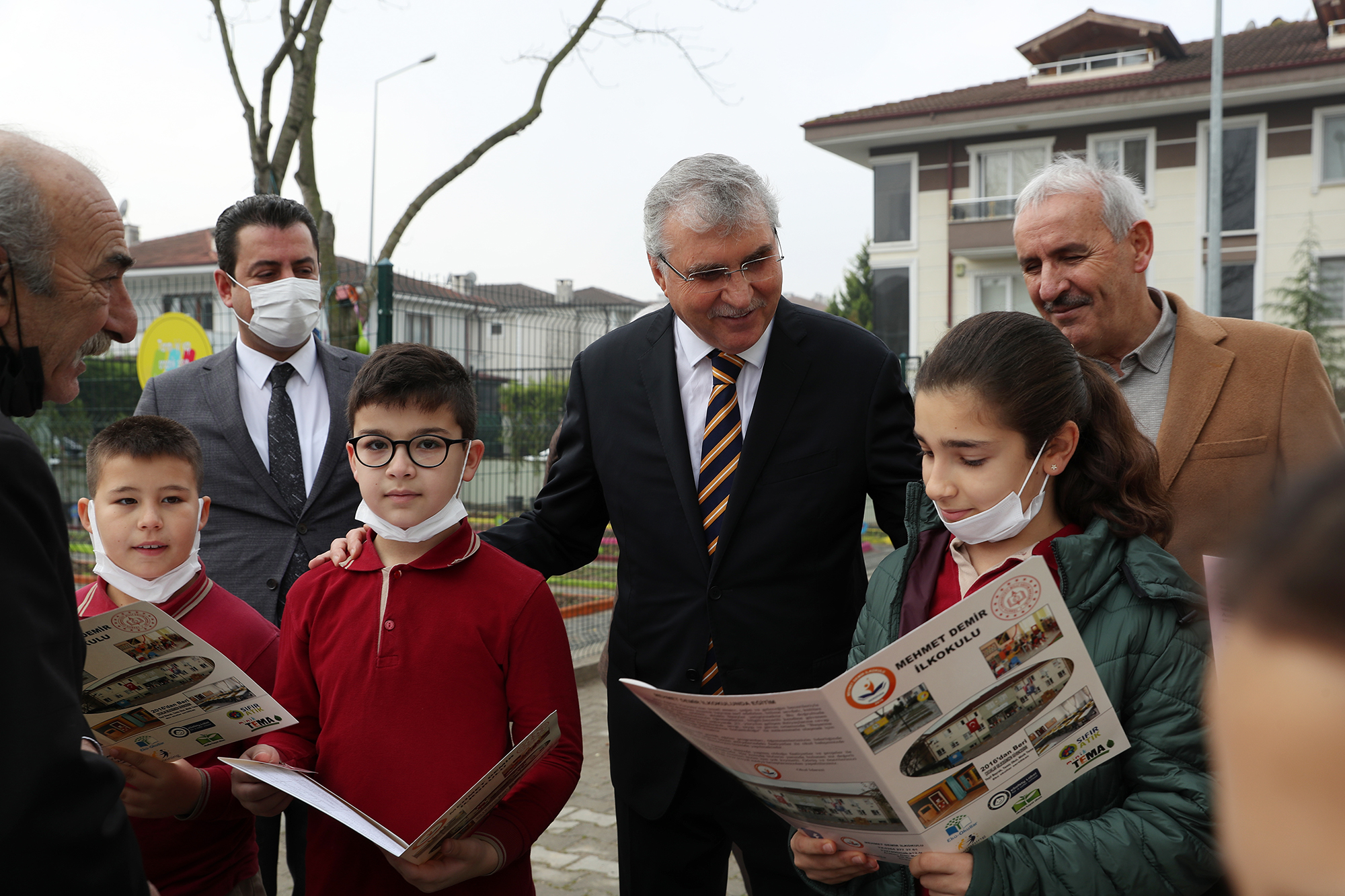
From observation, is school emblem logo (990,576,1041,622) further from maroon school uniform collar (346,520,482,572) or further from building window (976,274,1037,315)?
building window (976,274,1037,315)

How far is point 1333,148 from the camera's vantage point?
2336 cm

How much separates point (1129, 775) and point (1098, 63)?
29.0 meters

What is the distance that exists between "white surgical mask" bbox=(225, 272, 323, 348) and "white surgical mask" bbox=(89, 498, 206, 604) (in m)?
1.11

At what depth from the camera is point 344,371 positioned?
3818 mm

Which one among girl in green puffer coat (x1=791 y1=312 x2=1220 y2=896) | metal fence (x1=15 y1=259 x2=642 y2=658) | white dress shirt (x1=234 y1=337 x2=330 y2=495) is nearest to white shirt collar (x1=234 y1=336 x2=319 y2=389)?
white dress shirt (x1=234 y1=337 x2=330 y2=495)

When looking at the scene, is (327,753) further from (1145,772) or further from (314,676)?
(1145,772)

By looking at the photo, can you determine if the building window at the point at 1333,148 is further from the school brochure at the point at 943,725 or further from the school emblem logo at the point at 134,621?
the school emblem logo at the point at 134,621

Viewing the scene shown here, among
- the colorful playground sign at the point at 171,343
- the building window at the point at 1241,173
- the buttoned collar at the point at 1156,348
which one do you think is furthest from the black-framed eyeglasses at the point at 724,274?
the building window at the point at 1241,173

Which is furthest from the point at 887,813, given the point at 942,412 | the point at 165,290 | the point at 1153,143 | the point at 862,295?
the point at 862,295

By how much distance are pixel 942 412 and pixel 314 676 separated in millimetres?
1608

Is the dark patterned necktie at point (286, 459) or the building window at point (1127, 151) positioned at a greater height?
the building window at point (1127, 151)

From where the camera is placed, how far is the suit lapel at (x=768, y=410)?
272 centimetres

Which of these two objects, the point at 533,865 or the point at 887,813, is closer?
the point at 887,813

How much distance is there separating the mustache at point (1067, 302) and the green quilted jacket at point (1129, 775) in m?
1.07
